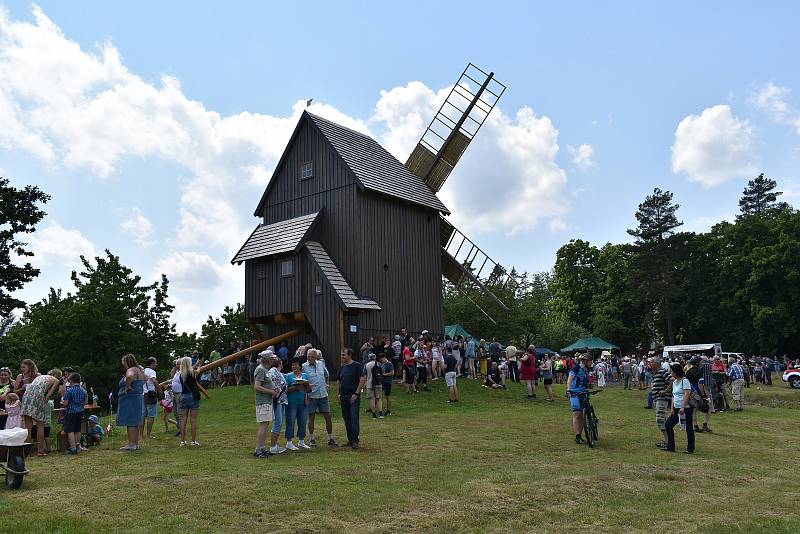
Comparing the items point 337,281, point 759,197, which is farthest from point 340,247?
point 759,197

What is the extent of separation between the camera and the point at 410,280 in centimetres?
3231

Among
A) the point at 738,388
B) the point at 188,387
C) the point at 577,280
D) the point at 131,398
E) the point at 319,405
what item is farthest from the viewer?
the point at 577,280

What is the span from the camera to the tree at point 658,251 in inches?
2400

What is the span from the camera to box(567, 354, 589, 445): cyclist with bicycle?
15.7 meters

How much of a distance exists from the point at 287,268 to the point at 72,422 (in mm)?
16022

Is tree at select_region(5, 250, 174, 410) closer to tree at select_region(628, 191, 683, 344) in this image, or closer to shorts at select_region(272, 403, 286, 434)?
shorts at select_region(272, 403, 286, 434)

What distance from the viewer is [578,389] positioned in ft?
51.5

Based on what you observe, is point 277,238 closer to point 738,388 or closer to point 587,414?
point 587,414

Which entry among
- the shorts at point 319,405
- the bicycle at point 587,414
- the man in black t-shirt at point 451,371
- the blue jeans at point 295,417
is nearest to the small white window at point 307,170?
the man in black t-shirt at point 451,371

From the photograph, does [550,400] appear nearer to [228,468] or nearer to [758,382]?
[228,468]

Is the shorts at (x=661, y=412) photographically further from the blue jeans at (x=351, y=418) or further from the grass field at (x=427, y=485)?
the blue jeans at (x=351, y=418)

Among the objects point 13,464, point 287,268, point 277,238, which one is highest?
point 277,238

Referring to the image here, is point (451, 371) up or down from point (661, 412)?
up

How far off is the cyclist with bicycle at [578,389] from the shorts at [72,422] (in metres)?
10.3
